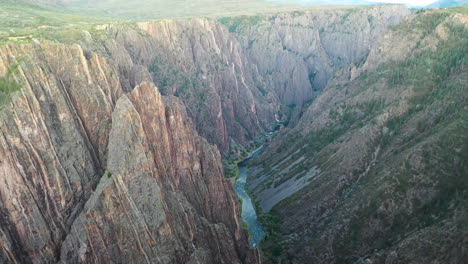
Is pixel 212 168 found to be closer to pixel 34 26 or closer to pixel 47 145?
pixel 47 145

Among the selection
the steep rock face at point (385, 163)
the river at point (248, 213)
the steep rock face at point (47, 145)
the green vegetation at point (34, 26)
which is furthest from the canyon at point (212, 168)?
the green vegetation at point (34, 26)

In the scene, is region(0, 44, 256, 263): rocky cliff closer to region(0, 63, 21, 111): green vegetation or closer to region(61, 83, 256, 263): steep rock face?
region(61, 83, 256, 263): steep rock face

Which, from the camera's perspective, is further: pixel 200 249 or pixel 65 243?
pixel 200 249

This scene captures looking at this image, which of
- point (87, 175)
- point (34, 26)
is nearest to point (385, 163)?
point (87, 175)

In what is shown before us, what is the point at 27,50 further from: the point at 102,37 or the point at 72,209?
the point at 102,37

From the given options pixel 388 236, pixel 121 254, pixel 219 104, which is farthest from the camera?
pixel 219 104

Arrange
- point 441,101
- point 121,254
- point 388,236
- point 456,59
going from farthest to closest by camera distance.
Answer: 1. point 456,59
2. point 441,101
3. point 388,236
4. point 121,254

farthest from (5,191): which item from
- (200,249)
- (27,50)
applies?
(200,249)
